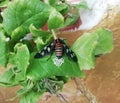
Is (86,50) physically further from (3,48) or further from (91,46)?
(3,48)

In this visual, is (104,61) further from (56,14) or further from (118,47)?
(56,14)

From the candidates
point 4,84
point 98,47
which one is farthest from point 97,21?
point 4,84

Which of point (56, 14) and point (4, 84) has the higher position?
point (56, 14)

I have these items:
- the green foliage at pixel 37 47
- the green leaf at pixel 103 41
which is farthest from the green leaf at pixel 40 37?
the green leaf at pixel 103 41

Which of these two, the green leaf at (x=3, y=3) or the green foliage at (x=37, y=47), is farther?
the green leaf at (x=3, y=3)

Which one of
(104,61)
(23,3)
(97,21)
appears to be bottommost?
(104,61)

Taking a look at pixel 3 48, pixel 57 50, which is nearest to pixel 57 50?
pixel 57 50

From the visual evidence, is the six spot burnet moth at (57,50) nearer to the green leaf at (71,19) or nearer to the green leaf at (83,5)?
the green leaf at (71,19)

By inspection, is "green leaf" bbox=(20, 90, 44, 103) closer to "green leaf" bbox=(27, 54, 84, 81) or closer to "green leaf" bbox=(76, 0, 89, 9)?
"green leaf" bbox=(27, 54, 84, 81)

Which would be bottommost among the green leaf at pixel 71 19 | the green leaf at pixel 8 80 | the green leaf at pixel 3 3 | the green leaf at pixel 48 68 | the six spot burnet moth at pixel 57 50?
the green leaf at pixel 8 80
